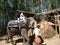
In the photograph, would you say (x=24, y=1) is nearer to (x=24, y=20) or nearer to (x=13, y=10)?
(x=13, y=10)

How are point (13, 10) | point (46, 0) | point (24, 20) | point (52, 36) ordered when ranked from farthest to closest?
point (46, 0) → point (13, 10) → point (52, 36) → point (24, 20)

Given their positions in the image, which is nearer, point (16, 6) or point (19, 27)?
point (19, 27)

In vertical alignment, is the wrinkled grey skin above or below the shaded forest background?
below

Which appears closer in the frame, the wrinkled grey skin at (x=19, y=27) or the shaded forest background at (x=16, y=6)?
the wrinkled grey skin at (x=19, y=27)

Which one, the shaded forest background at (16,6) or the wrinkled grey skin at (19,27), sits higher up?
the shaded forest background at (16,6)

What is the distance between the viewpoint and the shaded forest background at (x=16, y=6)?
1610 centimetres

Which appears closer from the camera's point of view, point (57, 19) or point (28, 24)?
point (28, 24)

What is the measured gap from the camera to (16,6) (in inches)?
657

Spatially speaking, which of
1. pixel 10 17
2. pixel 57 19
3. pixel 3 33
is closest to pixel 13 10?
pixel 10 17

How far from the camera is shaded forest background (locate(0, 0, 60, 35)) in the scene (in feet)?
52.8

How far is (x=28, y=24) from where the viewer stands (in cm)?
873

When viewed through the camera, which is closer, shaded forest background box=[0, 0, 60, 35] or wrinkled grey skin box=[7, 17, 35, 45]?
wrinkled grey skin box=[7, 17, 35, 45]

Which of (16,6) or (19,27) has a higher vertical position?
(16,6)

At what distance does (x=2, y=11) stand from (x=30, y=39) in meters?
7.68
